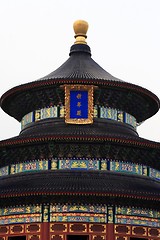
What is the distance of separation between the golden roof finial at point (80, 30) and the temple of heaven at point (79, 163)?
5.98ft

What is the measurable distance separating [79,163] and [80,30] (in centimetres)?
936

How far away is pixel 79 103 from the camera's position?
40625mm

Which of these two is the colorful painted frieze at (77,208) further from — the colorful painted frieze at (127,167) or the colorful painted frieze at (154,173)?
the colorful painted frieze at (154,173)

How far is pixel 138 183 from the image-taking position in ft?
126

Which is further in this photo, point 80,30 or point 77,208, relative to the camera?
point 80,30

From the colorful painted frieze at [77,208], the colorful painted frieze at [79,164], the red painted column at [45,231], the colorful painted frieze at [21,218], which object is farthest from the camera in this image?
the colorful painted frieze at [79,164]

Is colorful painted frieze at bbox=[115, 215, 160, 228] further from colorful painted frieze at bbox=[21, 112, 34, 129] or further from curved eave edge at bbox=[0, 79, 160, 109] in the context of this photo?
colorful painted frieze at bbox=[21, 112, 34, 129]

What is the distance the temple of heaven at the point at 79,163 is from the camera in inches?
1451

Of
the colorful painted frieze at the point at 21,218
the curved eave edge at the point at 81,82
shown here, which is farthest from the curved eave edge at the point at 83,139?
the colorful painted frieze at the point at 21,218

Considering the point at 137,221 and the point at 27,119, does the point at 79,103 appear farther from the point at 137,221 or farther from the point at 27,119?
the point at 137,221

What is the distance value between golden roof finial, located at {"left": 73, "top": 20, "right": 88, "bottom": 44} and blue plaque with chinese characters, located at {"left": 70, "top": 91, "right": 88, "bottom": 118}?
5160mm

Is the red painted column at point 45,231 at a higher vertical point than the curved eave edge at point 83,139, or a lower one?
lower

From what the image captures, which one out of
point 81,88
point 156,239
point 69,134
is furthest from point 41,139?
point 156,239

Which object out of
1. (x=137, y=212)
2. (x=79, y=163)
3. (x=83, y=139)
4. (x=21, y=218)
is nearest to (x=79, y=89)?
(x=83, y=139)
